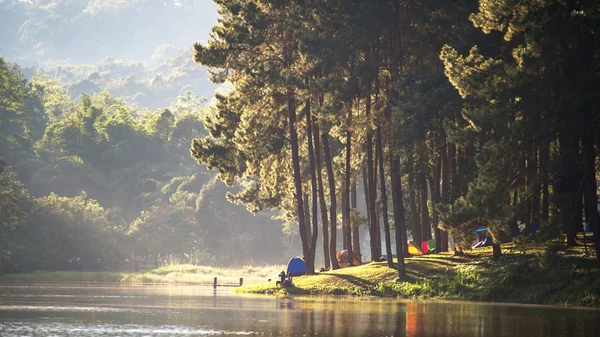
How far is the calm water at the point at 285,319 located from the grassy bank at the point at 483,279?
3626 millimetres

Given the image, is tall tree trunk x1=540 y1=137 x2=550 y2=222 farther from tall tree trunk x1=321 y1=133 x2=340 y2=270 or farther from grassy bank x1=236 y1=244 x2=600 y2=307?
tall tree trunk x1=321 y1=133 x2=340 y2=270

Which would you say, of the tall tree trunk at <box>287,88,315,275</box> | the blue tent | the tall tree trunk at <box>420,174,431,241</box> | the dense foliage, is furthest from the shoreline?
the tall tree trunk at <box>420,174,431,241</box>

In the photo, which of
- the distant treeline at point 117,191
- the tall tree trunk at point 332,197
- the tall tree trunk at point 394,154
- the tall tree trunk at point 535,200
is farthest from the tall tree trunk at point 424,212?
the distant treeline at point 117,191

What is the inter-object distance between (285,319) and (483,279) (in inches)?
781

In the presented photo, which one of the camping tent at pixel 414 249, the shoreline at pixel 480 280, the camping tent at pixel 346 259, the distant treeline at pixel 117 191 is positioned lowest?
the shoreline at pixel 480 280

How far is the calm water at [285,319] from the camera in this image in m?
28.7

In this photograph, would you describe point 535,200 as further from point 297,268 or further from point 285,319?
point 285,319

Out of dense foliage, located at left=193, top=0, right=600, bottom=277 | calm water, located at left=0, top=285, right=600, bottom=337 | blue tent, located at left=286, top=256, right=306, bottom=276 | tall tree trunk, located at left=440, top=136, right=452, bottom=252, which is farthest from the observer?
blue tent, located at left=286, top=256, right=306, bottom=276

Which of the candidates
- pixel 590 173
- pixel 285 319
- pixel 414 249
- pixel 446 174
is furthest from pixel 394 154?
pixel 285 319

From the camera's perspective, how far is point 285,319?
3403 cm

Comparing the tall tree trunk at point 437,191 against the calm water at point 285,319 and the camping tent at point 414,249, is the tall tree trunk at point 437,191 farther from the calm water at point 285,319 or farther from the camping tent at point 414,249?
the calm water at point 285,319

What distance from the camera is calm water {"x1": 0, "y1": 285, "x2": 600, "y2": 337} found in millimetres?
28734

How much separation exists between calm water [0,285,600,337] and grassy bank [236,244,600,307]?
11.9 ft

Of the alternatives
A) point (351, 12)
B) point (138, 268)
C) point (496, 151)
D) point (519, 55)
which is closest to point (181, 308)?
point (496, 151)
